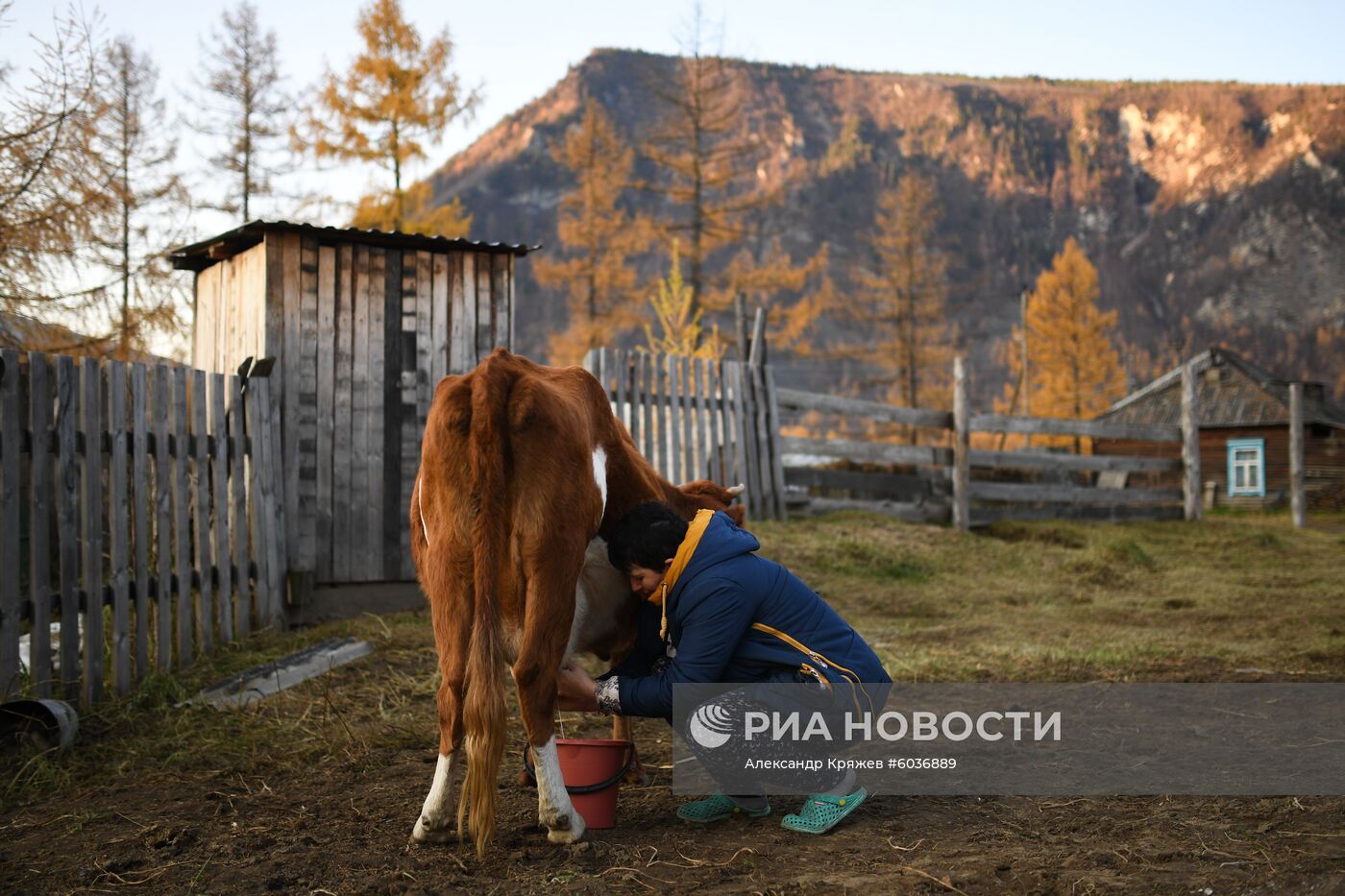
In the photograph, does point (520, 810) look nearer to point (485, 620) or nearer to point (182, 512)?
point (485, 620)

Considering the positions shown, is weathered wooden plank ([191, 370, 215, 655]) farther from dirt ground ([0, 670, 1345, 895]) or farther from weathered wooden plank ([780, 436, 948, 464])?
weathered wooden plank ([780, 436, 948, 464])

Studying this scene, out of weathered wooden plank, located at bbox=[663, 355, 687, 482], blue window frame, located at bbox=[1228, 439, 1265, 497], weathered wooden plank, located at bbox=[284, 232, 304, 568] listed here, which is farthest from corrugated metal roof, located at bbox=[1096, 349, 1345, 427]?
weathered wooden plank, located at bbox=[284, 232, 304, 568]

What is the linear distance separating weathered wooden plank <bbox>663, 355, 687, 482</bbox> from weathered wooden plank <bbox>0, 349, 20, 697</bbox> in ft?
19.6

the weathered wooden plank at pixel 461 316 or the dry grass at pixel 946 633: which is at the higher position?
the weathered wooden plank at pixel 461 316

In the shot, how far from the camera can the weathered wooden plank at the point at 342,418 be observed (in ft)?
23.3

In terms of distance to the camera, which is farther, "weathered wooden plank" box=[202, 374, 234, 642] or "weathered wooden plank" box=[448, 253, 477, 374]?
"weathered wooden plank" box=[448, 253, 477, 374]

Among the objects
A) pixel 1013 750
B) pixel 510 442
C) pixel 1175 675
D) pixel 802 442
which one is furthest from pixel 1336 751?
pixel 802 442

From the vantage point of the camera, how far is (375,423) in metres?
7.26

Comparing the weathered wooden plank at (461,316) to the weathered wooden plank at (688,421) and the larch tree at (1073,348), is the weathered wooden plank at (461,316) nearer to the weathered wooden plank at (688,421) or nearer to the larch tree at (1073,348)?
the weathered wooden plank at (688,421)

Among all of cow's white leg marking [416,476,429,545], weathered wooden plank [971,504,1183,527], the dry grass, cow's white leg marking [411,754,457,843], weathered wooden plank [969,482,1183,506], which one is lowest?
the dry grass

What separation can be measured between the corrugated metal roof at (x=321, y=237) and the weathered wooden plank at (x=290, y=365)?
18 cm

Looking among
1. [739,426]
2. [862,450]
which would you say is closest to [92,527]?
[739,426]

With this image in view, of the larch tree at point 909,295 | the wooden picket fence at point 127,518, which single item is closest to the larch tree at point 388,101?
the wooden picket fence at point 127,518

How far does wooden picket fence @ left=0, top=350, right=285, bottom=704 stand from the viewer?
4566mm
